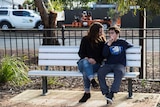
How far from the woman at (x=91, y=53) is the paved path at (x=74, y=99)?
0.72 feet

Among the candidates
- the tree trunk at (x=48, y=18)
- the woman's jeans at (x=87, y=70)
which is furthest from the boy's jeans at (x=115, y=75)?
the tree trunk at (x=48, y=18)

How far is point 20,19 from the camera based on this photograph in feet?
95.3

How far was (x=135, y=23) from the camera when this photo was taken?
3216 cm

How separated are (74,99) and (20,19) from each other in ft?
76.1

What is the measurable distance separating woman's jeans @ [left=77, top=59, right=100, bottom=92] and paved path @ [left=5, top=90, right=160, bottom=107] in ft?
1.05

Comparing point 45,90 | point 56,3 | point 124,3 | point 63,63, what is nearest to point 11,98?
point 45,90

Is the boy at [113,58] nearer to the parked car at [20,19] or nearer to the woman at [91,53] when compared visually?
the woman at [91,53]

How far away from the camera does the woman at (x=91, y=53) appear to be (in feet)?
20.7

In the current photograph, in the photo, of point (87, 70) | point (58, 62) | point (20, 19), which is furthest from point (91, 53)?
point (20, 19)

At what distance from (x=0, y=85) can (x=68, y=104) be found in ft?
6.85

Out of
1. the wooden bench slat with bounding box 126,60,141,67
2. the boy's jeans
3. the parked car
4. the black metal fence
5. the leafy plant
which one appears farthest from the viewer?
the parked car

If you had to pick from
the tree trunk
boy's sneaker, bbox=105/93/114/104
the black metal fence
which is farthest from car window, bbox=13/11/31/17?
boy's sneaker, bbox=105/93/114/104

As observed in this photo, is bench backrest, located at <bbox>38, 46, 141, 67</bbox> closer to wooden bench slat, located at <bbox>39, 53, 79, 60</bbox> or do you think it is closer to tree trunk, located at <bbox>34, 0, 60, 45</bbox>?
wooden bench slat, located at <bbox>39, 53, 79, 60</bbox>

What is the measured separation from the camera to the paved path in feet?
20.3
